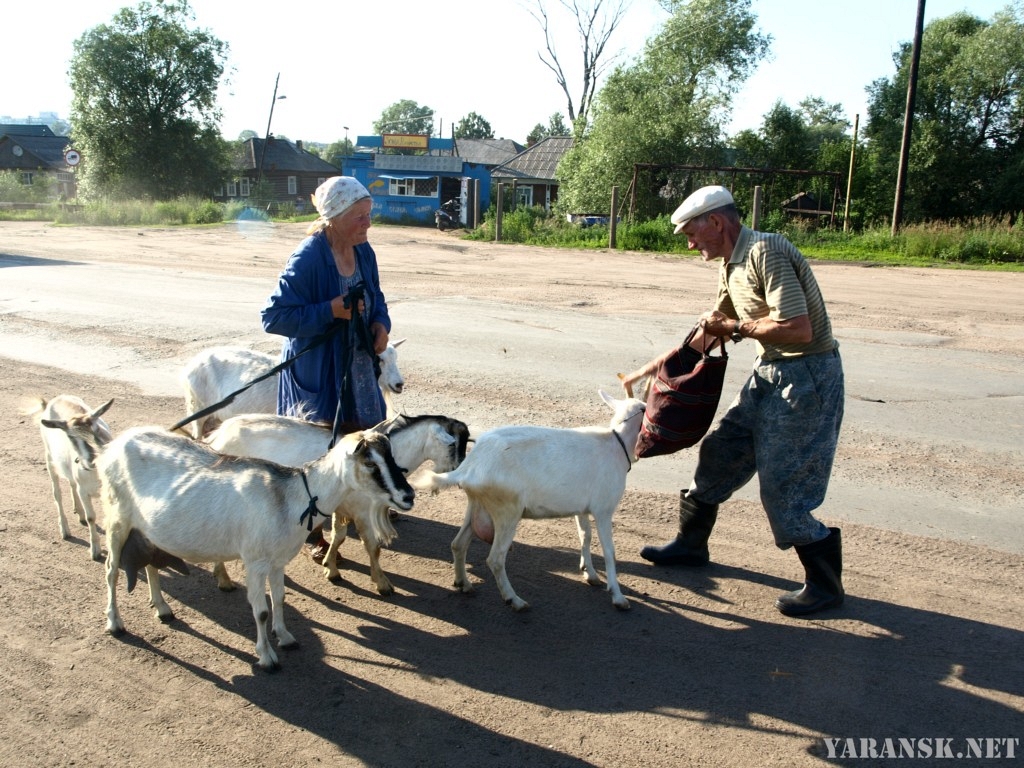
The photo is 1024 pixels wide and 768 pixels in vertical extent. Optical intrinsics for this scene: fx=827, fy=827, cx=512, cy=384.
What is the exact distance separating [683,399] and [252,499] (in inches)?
90.3

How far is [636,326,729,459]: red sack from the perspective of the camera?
177 inches

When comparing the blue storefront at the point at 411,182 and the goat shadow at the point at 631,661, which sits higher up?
the blue storefront at the point at 411,182

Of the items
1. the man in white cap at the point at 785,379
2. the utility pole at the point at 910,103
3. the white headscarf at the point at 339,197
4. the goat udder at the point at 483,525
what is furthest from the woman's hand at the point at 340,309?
the utility pole at the point at 910,103

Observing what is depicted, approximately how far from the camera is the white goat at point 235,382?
226 inches

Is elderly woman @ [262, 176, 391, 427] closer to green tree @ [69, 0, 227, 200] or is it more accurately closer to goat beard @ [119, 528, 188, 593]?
goat beard @ [119, 528, 188, 593]

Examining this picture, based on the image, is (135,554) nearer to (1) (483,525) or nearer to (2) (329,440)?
(2) (329,440)

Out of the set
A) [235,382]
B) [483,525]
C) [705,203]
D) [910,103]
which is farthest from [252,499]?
[910,103]

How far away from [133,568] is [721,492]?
324 centimetres

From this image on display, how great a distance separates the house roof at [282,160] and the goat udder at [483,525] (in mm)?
66525

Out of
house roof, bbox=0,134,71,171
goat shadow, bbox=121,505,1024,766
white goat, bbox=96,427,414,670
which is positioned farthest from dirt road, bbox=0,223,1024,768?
house roof, bbox=0,134,71,171

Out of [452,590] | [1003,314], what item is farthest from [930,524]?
[1003,314]

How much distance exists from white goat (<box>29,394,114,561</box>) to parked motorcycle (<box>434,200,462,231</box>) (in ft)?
105

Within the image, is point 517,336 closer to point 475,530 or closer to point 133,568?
point 475,530

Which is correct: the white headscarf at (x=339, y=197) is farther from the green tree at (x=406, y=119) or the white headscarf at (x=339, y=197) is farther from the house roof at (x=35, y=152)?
the green tree at (x=406, y=119)
